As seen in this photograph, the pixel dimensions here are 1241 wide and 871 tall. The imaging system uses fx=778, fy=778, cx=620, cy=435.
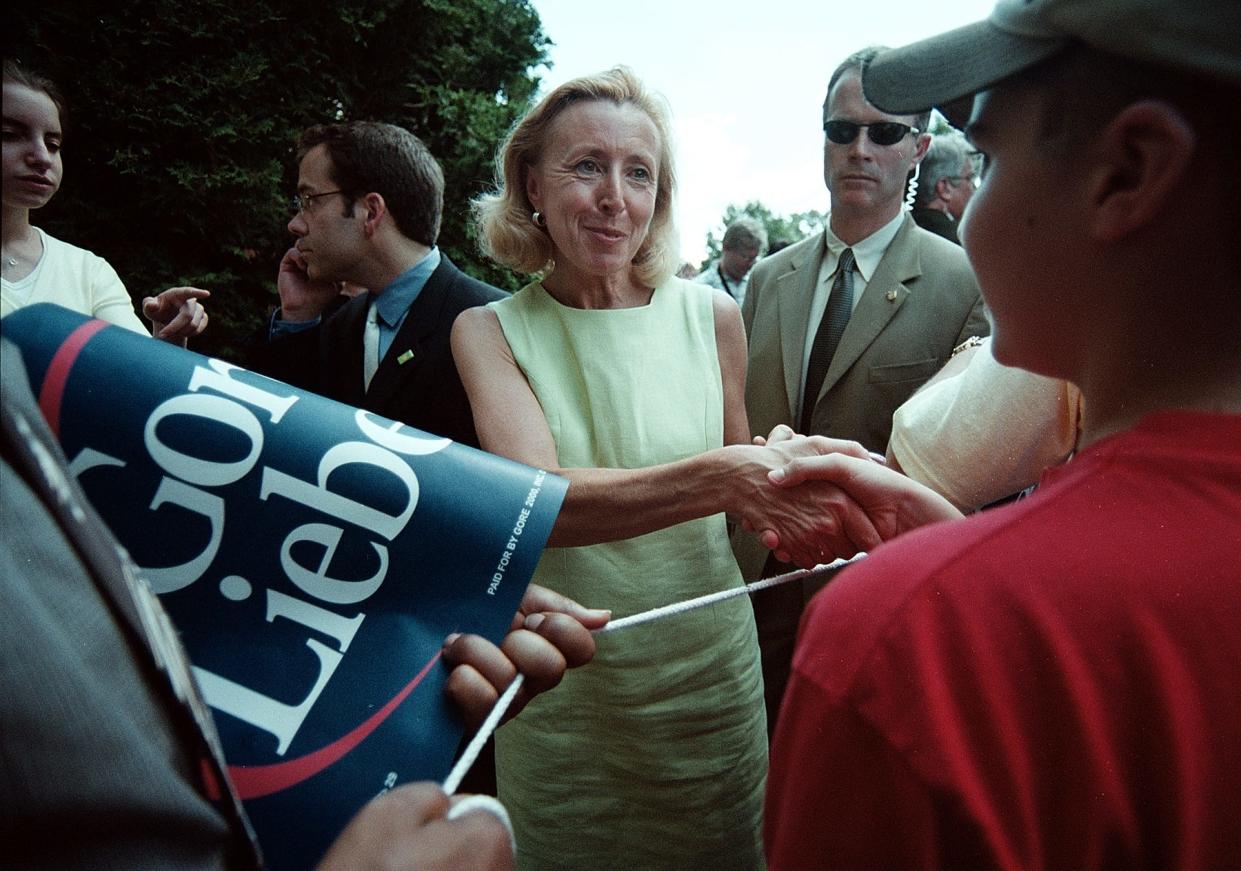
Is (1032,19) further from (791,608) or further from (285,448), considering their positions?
(791,608)

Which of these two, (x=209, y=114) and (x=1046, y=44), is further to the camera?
(x=209, y=114)

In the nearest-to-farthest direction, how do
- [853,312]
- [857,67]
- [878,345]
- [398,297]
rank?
1. [878,345]
2. [853,312]
3. [857,67]
4. [398,297]

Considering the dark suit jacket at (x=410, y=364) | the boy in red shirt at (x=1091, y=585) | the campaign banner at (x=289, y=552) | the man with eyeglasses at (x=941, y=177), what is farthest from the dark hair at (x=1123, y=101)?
the man with eyeglasses at (x=941, y=177)

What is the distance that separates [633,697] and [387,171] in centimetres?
260

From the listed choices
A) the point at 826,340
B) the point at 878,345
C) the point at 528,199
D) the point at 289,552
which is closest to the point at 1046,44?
the point at 289,552

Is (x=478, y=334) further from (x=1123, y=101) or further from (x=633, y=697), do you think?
(x=1123, y=101)

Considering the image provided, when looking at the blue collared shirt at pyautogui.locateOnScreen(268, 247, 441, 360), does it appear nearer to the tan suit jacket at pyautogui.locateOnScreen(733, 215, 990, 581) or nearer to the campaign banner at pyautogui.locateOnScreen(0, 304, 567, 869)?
the tan suit jacket at pyautogui.locateOnScreen(733, 215, 990, 581)

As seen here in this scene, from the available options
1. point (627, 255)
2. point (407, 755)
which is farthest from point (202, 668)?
point (627, 255)

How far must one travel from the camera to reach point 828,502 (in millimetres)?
1789

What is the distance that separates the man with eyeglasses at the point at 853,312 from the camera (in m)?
2.89

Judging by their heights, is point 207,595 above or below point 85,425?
below

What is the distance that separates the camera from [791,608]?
299 cm

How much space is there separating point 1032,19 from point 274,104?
8372 mm

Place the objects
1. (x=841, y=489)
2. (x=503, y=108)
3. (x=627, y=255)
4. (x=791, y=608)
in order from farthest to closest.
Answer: (x=503, y=108) → (x=791, y=608) → (x=627, y=255) → (x=841, y=489)
